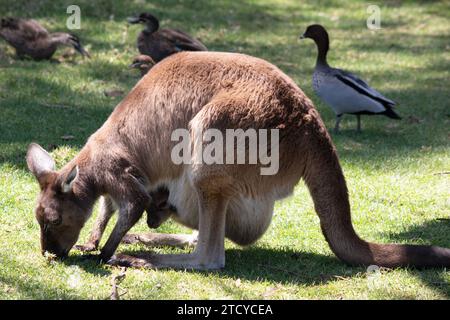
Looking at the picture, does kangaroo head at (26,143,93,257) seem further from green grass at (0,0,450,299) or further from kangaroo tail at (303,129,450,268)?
kangaroo tail at (303,129,450,268)

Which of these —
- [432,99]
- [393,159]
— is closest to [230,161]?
[393,159]

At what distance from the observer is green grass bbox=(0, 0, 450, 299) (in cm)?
479

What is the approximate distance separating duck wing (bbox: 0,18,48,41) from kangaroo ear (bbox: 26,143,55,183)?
16.6 ft

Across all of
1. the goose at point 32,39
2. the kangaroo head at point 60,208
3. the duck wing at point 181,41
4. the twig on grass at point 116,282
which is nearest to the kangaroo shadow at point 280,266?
the twig on grass at point 116,282

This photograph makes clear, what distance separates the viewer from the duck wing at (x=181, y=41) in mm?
9930

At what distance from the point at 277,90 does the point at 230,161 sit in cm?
52

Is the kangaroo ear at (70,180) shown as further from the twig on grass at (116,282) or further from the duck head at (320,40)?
the duck head at (320,40)

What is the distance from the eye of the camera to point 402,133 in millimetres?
8680

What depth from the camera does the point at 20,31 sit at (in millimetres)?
10031

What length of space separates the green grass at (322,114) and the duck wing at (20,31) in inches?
11.7

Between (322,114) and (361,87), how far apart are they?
808mm

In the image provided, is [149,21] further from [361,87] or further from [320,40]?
[361,87]
